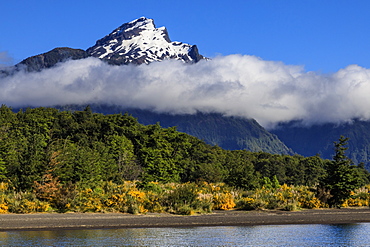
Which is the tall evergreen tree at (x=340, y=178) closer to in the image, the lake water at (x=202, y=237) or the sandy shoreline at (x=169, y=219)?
the sandy shoreline at (x=169, y=219)

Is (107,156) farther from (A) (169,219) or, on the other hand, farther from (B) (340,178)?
(B) (340,178)

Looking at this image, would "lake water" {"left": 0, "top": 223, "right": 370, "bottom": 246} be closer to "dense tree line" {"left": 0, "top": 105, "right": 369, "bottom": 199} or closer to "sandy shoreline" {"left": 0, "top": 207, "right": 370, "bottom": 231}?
"sandy shoreline" {"left": 0, "top": 207, "right": 370, "bottom": 231}

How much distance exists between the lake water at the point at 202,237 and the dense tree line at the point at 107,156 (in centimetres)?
1132

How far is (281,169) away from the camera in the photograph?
14112 cm

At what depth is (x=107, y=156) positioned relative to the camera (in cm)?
7200

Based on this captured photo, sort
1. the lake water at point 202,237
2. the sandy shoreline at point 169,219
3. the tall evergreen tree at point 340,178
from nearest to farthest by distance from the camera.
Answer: the lake water at point 202,237 < the sandy shoreline at point 169,219 < the tall evergreen tree at point 340,178

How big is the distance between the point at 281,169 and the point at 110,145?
60064 millimetres

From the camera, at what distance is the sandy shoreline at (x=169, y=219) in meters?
38.0

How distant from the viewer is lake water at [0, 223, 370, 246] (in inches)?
1241

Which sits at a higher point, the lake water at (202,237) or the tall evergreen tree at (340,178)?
the tall evergreen tree at (340,178)

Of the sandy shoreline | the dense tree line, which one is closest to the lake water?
the sandy shoreline

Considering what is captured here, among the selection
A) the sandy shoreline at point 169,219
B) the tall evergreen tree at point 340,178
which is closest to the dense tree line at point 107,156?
the tall evergreen tree at point 340,178

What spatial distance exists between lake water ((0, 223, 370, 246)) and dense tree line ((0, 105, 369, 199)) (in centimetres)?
1132

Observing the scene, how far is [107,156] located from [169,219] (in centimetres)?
3171
